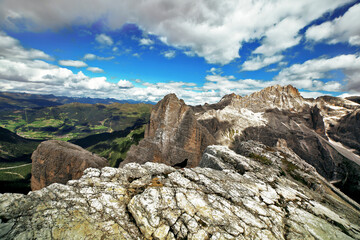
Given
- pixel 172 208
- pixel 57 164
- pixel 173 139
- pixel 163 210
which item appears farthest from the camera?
pixel 173 139

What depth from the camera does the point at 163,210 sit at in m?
15.3

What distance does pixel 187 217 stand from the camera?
14922 millimetres

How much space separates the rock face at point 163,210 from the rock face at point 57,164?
39927mm

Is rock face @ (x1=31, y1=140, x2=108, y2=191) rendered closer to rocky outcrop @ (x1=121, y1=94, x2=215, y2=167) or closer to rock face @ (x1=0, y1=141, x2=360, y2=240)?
rocky outcrop @ (x1=121, y1=94, x2=215, y2=167)

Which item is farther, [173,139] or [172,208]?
[173,139]

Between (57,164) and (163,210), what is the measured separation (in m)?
57.7

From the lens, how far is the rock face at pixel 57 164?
169 ft

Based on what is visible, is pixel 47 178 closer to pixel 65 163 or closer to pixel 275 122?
pixel 65 163

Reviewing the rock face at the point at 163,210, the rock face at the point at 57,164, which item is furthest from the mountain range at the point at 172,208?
the rock face at the point at 57,164

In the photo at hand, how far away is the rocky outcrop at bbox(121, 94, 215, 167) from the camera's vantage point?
71562mm

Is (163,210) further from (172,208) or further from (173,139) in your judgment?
(173,139)

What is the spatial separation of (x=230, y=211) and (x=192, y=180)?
6331 mm

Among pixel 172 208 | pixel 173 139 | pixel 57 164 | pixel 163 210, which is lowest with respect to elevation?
pixel 57 164

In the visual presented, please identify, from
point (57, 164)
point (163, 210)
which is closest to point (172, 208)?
point (163, 210)
